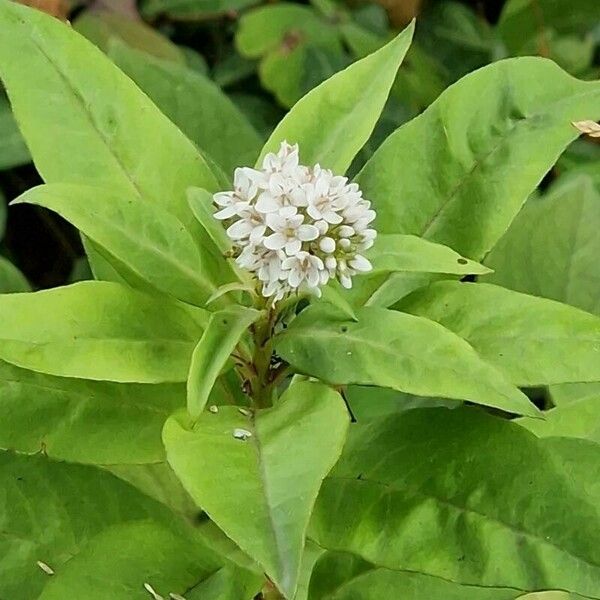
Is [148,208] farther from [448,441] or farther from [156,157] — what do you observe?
[448,441]

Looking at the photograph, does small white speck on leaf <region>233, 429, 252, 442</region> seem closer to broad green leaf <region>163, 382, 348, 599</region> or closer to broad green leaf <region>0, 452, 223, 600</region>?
broad green leaf <region>163, 382, 348, 599</region>

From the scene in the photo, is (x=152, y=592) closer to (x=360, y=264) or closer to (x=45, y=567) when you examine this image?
(x=45, y=567)

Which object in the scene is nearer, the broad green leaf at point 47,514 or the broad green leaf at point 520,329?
the broad green leaf at point 520,329

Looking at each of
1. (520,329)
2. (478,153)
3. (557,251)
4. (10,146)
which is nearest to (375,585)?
(520,329)

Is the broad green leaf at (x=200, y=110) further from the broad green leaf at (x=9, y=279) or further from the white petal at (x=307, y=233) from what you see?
the white petal at (x=307, y=233)

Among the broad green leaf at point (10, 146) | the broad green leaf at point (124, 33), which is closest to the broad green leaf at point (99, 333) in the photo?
the broad green leaf at point (10, 146)

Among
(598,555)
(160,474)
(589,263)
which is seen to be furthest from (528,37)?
(598,555)
